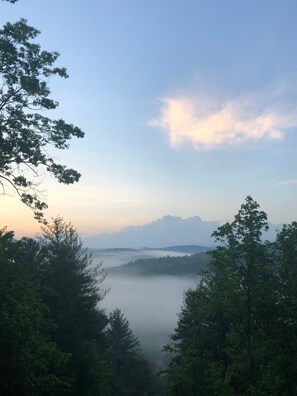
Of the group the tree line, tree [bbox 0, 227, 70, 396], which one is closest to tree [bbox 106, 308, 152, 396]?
the tree line

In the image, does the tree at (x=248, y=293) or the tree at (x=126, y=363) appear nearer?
the tree at (x=248, y=293)

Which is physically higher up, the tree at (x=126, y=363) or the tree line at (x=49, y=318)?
the tree line at (x=49, y=318)

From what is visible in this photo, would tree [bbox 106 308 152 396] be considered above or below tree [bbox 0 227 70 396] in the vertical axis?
below

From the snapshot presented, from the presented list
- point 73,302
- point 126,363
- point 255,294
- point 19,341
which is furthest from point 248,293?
point 126,363

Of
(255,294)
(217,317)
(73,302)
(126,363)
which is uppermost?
(255,294)

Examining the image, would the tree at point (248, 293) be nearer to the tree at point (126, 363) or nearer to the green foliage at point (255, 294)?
the green foliage at point (255, 294)

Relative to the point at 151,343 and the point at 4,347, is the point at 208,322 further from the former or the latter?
the point at 151,343

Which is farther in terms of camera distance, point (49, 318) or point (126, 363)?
point (126, 363)

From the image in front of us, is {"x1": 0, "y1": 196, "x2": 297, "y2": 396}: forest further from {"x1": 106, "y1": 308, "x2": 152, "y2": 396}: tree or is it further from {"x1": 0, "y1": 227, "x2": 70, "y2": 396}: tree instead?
{"x1": 106, "y1": 308, "x2": 152, "y2": 396}: tree

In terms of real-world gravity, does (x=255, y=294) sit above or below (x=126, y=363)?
above

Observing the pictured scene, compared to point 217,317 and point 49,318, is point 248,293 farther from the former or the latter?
point 49,318

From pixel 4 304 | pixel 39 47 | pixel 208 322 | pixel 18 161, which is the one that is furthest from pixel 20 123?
pixel 208 322

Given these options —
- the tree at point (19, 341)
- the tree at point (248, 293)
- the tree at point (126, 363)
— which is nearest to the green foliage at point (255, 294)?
the tree at point (248, 293)

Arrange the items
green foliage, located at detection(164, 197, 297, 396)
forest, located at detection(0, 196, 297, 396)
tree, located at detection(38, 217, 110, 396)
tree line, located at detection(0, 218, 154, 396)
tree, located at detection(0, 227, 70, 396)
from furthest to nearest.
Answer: tree, located at detection(38, 217, 110, 396), green foliage, located at detection(164, 197, 297, 396), forest, located at detection(0, 196, 297, 396), tree line, located at detection(0, 218, 154, 396), tree, located at detection(0, 227, 70, 396)
